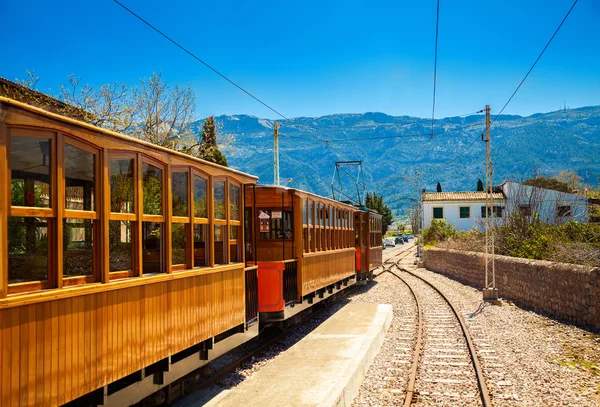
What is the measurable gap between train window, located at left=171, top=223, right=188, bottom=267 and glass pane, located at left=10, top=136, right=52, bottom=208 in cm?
200

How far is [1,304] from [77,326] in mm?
759

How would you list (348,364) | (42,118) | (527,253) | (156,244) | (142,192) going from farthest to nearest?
(527,253) < (348,364) < (156,244) < (142,192) < (42,118)

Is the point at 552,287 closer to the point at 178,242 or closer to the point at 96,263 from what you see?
the point at 178,242

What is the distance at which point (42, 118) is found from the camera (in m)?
4.05

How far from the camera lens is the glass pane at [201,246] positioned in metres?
6.59

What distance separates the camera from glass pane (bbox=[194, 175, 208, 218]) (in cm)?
653

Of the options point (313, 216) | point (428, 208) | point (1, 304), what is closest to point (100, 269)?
point (1, 304)

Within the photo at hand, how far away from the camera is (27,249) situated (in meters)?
3.94

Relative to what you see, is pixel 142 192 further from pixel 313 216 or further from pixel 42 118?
pixel 313 216

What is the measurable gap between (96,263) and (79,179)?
0.69 meters

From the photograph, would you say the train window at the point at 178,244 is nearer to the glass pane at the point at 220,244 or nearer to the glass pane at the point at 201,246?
the glass pane at the point at 201,246

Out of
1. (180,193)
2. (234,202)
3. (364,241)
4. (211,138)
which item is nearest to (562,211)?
(364,241)

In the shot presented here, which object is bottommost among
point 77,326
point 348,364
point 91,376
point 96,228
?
point 348,364

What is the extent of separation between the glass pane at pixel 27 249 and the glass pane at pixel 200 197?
8.27 ft
